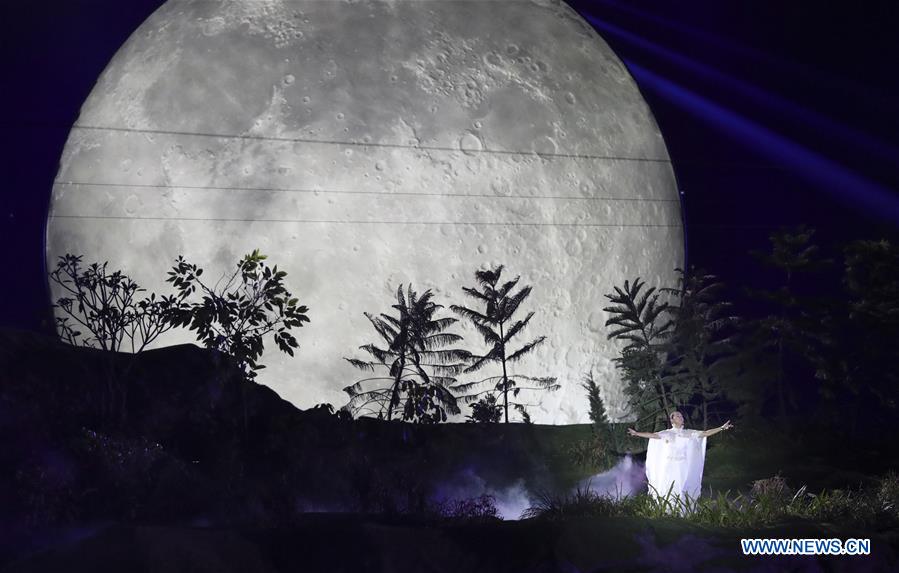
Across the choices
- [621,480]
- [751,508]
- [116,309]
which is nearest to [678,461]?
[751,508]

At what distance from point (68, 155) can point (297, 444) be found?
11468 millimetres

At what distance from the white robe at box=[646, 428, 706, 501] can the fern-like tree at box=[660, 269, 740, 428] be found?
32.4ft

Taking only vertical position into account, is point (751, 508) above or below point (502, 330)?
below

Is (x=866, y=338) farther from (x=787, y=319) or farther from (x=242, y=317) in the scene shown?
(x=242, y=317)

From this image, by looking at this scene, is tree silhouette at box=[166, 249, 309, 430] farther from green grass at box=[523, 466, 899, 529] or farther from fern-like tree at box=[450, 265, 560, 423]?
green grass at box=[523, 466, 899, 529]

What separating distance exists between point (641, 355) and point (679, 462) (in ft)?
32.1

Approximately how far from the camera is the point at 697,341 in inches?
1046

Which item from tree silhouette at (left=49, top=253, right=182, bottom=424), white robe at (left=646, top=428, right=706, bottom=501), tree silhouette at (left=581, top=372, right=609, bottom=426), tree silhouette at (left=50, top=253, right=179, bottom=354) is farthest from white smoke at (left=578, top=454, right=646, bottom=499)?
tree silhouette at (left=50, top=253, right=179, bottom=354)

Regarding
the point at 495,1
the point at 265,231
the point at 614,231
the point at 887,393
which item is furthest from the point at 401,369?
the point at 887,393

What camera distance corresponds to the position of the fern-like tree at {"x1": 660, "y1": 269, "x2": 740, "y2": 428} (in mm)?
26250

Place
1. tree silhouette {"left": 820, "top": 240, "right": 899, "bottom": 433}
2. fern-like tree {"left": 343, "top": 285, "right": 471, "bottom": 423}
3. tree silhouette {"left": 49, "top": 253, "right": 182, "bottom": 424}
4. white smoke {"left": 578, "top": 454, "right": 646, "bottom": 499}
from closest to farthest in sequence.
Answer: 1. white smoke {"left": 578, "top": 454, "right": 646, "bottom": 499}
2. tree silhouette {"left": 49, "top": 253, "right": 182, "bottom": 424}
3. fern-like tree {"left": 343, "top": 285, "right": 471, "bottom": 423}
4. tree silhouette {"left": 820, "top": 240, "right": 899, "bottom": 433}

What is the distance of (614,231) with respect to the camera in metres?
26.0

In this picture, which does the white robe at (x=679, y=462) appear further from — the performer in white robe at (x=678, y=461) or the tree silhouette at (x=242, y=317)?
the tree silhouette at (x=242, y=317)

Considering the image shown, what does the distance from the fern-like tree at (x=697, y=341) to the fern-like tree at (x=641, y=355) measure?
38cm
